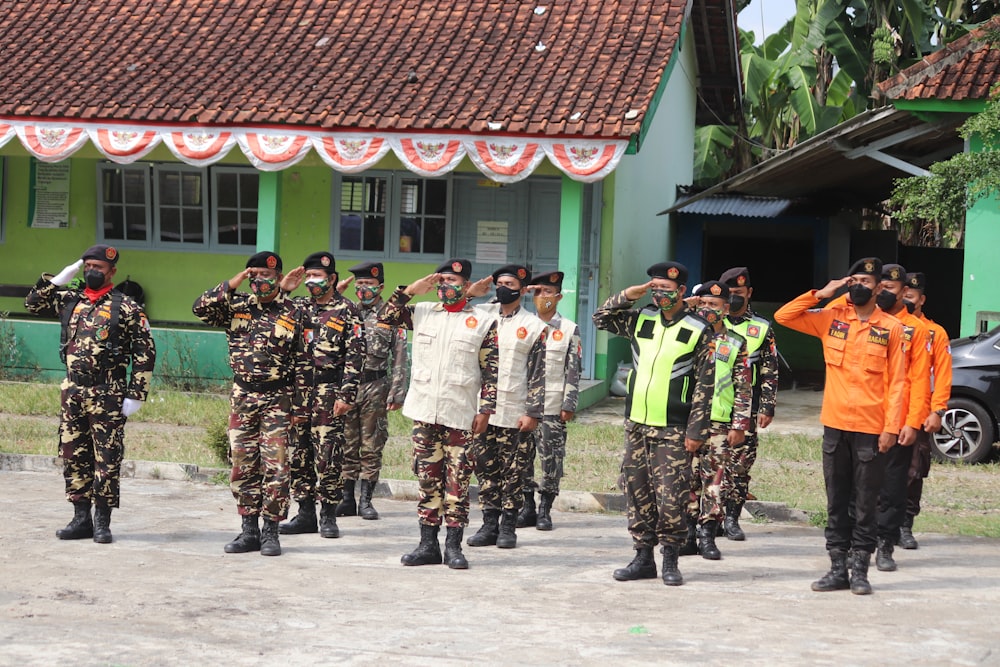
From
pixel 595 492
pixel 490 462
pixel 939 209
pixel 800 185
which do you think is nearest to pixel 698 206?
pixel 800 185

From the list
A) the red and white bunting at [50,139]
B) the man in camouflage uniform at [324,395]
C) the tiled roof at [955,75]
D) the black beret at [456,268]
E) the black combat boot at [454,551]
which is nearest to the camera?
the black combat boot at [454,551]

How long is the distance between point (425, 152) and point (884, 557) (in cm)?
772

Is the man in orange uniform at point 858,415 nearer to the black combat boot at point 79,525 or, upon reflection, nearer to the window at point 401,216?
the black combat boot at point 79,525

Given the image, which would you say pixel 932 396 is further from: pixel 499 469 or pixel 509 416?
pixel 499 469

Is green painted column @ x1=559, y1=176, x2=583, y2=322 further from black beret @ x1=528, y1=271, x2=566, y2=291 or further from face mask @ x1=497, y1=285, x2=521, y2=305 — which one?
face mask @ x1=497, y1=285, x2=521, y2=305

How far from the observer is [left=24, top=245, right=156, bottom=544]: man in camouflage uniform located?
813cm

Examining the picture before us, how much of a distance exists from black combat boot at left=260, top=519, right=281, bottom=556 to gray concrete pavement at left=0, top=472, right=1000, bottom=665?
14cm

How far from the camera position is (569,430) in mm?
13383

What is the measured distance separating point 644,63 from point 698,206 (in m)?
5.29

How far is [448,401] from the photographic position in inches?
306

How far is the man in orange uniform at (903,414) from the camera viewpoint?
745 cm

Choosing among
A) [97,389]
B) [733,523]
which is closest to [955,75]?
[733,523]

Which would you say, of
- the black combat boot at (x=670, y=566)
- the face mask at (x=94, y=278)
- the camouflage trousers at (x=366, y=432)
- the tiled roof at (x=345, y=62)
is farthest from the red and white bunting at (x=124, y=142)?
the black combat boot at (x=670, y=566)

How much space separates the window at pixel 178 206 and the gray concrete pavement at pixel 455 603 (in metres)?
8.76
